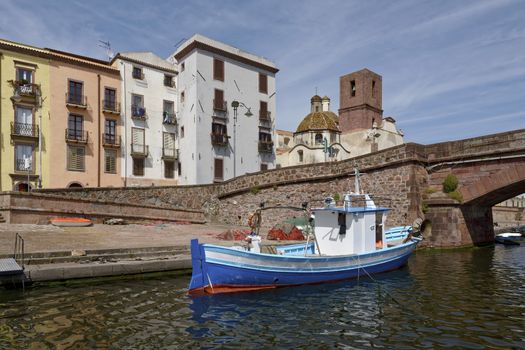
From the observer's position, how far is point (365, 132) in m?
51.1

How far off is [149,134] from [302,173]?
54.7ft

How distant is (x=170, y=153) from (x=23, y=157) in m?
11.9

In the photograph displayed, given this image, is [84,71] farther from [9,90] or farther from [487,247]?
[487,247]

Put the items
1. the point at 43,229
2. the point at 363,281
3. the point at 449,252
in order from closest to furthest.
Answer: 1. the point at 363,281
2. the point at 43,229
3. the point at 449,252

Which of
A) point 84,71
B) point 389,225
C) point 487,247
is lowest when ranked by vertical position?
point 487,247

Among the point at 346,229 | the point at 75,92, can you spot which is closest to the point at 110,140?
the point at 75,92

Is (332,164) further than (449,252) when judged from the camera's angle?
Yes

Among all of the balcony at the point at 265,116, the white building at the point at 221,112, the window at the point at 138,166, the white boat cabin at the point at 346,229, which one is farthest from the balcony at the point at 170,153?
the white boat cabin at the point at 346,229

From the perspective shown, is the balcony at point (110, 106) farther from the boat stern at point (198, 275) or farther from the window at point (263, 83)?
the boat stern at point (198, 275)

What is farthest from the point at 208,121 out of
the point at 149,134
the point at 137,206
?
the point at 137,206

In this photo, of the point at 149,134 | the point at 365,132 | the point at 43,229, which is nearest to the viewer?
the point at 43,229

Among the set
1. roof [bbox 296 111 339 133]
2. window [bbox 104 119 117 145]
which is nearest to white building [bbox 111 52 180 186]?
window [bbox 104 119 117 145]

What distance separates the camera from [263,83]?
42250 millimetres

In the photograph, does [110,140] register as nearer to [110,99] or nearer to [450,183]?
[110,99]
